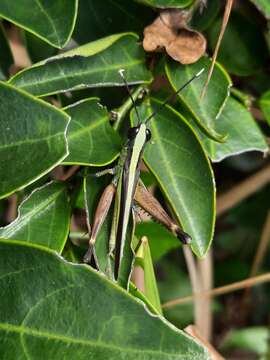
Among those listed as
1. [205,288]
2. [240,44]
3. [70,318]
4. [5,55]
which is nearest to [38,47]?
[5,55]

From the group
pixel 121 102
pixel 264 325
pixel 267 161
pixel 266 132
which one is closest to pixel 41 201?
pixel 121 102

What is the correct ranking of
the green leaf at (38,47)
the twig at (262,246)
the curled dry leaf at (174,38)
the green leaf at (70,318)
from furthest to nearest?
the twig at (262,246)
the green leaf at (38,47)
the curled dry leaf at (174,38)
the green leaf at (70,318)

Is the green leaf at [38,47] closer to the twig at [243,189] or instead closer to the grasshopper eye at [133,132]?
the grasshopper eye at [133,132]

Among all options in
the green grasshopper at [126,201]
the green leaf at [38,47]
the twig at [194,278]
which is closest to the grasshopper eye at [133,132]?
the green grasshopper at [126,201]

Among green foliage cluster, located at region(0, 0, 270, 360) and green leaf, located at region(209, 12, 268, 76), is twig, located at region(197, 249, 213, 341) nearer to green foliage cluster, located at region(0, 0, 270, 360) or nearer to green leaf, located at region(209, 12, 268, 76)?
green foliage cluster, located at region(0, 0, 270, 360)

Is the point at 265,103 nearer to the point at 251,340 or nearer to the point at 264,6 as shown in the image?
the point at 264,6

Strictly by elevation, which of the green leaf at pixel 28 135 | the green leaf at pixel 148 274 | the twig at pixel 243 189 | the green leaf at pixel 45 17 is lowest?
the twig at pixel 243 189

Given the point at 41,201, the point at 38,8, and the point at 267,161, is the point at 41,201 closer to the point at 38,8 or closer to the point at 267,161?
the point at 38,8
